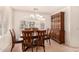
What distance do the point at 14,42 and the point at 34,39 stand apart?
2.35 ft

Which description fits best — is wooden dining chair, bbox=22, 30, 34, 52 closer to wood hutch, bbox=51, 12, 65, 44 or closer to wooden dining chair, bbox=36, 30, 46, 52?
wooden dining chair, bbox=36, 30, 46, 52

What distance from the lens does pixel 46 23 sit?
3.70 meters

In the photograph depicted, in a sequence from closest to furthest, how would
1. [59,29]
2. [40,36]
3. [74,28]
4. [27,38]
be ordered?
[27,38] → [40,36] → [74,28] → [59,29]

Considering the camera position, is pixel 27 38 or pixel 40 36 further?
pixel 40 36

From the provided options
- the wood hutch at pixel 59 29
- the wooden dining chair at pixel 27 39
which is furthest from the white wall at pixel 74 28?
the wooden dining chair at pixel 27 39

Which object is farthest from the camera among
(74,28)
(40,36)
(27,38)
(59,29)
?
(59,29)

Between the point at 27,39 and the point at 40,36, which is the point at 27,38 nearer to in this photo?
the point at 27,39

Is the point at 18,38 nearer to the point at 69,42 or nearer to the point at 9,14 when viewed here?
the point at 9,14

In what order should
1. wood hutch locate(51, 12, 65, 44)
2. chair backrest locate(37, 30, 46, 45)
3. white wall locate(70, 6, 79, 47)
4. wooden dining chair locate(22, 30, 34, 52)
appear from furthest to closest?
wood hutch locate(51, 12, 65, 44)
white wall locate(70, 6, 79, 47)
chair backrest locate(37, 30, 46, 45)
wooden dining chair locate(22, 30, 34, 52)

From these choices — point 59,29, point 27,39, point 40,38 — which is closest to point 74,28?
point 59,29

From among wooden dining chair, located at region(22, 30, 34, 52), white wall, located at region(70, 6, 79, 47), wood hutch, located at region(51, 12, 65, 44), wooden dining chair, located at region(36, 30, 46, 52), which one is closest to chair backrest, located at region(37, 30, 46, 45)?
wooden dining chair, located at region(36, 30, 46, 52)

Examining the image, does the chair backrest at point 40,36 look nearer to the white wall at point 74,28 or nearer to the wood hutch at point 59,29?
the wood hutch at point 59,29
